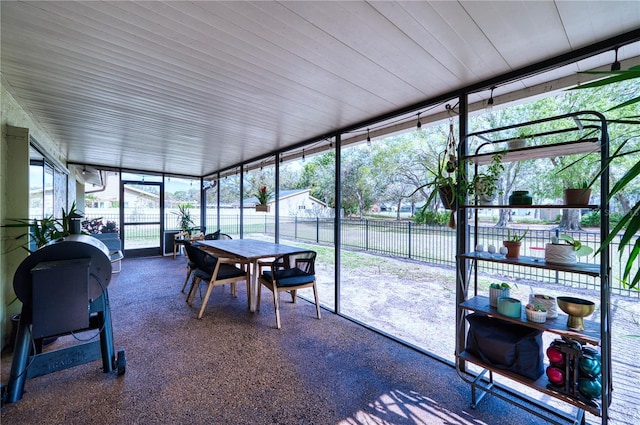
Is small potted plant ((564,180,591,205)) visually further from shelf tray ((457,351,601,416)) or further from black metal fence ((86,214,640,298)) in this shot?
black metal fence ((86,214,640,298))

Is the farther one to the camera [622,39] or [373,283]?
[373,283]

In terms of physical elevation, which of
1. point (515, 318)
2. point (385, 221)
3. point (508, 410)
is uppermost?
point (385, 221)

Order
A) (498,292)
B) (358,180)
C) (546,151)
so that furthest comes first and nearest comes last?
1. (358,180)
2. (498,292)
3. (546,151)

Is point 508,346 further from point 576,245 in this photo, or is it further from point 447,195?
point 447,195

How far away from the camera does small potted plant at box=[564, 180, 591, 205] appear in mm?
1494

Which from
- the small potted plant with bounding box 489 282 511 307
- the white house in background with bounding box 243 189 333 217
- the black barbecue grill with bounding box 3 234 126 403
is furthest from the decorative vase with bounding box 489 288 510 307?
the white house in background with bounding box 243 189 333 217

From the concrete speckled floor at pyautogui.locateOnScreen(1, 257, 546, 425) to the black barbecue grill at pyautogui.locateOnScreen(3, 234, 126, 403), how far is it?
21cm

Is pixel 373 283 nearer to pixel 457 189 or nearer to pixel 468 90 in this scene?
pixel 457 189

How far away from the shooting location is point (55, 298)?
5.56 ft

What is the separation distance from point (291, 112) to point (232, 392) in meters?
2.44

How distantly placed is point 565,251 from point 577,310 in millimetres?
319

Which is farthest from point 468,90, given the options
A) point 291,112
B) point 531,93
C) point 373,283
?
point 373,283

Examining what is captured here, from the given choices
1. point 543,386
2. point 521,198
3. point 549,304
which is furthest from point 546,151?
point 543,386

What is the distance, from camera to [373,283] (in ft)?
15.5
